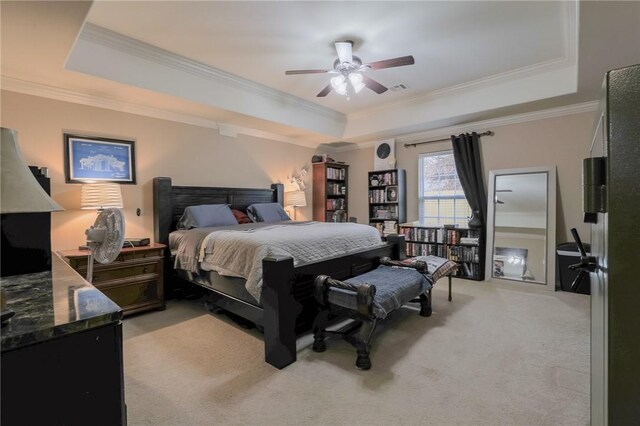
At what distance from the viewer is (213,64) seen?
3.58 meters

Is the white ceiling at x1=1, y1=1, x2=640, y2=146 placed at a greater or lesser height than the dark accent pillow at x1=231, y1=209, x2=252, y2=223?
greater

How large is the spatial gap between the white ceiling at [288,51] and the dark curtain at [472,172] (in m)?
0.38

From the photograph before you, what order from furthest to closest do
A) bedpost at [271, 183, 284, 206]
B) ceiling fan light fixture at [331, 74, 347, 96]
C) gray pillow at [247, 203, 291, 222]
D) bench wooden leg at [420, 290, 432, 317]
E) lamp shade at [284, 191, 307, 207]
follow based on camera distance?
lamp shade at [284, 191, 307, 207] < bedpost at [271, 183, 284, 206] < gray pillow at [247, 203, 291, 222] < ceiling fan light fixture at [331, 74, 347, 96] < bench wooden leg at [420, 290, 432, 317]

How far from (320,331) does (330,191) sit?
382 cm

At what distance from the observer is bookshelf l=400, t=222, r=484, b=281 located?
14.9 ft

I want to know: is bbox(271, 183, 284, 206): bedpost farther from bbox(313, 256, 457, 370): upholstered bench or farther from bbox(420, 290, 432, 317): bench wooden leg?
bbox(420, 290, 432, 317): bench wooden leg

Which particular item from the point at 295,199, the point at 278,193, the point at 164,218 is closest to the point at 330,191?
the point at 295,199

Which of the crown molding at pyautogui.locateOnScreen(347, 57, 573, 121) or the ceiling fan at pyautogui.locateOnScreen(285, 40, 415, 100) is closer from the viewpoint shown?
the ceiling fan at pyautogui.locateOnScreen(285, 40, 415, 100)

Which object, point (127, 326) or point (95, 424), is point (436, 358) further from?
point (127, 326)

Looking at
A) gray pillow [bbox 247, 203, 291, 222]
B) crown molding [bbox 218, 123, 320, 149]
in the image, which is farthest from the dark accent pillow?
crown molding [bbox 218, 123, 320, 149]

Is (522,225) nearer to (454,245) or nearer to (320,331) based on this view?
(454,245)


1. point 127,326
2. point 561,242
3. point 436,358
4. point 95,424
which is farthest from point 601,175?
point 561,242

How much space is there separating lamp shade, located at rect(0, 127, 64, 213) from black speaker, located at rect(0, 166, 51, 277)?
1.67 ft

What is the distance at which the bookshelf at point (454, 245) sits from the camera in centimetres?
454
